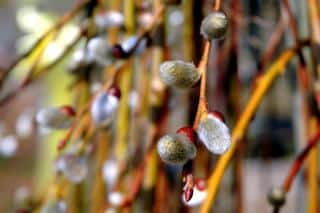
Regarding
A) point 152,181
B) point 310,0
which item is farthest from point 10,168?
point 310,0

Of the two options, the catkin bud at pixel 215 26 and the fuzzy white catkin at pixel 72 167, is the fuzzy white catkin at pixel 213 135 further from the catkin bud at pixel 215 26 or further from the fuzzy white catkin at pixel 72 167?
the fuzzy white catkin at pixel 72 167

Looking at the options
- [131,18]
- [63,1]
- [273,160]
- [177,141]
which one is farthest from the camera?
[63,1]

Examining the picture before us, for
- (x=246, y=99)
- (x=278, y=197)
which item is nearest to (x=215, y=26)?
(x=278, y=197)

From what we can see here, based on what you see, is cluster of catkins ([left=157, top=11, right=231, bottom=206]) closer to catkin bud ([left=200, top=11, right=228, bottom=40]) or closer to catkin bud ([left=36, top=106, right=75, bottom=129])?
catkin bud ([left=200, top=11, right=228, bottom=40])

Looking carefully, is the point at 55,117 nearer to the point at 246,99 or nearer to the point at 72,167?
the point at 72,167

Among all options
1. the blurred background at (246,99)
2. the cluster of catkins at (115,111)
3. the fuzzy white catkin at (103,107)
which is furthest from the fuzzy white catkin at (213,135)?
the blurred background at (246,99)

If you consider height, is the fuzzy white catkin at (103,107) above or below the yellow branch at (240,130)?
above

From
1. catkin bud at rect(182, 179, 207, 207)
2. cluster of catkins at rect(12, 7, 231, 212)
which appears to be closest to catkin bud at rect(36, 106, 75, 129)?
cluster of catkins at rect(12, 7, 231, 212)

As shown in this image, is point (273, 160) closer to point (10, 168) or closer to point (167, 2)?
point (167, 2)
